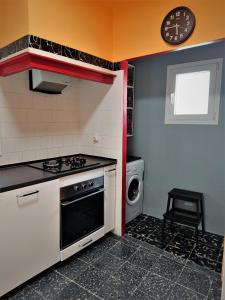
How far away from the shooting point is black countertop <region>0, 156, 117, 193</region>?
4.92 feet

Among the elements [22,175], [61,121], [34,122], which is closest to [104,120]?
[61,121]

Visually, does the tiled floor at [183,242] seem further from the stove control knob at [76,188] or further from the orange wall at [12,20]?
the orange wall at [12,20]

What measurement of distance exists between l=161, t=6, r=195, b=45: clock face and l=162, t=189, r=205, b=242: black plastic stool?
164cm

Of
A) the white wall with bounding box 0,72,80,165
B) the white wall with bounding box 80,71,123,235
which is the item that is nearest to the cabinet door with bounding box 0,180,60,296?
the white wall with bounding box 0,72,80,165

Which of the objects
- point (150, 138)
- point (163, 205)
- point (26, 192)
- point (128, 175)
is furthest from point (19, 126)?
point (163, 205)

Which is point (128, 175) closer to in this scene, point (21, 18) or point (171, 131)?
point (171, 131)

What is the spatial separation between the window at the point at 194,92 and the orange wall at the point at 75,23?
3.09 ft

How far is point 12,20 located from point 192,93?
204 cm

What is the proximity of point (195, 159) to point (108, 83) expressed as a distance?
142 centimetres

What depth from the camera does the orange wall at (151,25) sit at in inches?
63.5

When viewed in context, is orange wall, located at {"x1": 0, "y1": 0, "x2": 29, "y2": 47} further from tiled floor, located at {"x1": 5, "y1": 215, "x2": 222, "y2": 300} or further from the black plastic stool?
the black plastic stool

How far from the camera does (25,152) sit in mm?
2172

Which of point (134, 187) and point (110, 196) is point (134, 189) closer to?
point (134, 187)

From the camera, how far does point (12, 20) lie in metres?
1.65
